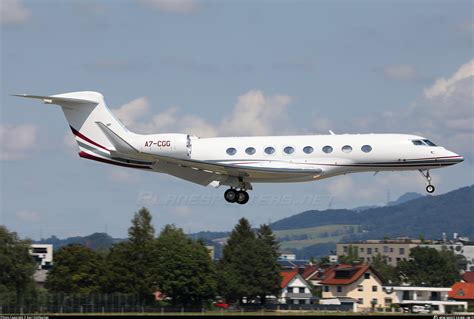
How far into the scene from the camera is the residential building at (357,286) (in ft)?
245

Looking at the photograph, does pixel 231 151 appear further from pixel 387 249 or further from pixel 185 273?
pixel 387 249

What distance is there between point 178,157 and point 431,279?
72.3 meters

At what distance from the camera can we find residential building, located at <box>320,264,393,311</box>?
2940 inches

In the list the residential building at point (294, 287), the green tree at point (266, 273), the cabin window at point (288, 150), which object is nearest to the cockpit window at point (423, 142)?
the cabin window at point (288, 150)

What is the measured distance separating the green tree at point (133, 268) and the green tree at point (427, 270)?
42.2 meters

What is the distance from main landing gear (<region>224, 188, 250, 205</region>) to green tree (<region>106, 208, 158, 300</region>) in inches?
1017

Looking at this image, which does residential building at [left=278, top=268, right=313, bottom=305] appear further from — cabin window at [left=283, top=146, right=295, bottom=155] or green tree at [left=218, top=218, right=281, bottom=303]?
cabin window at [left=283, top=146, right=295, bottom=155]

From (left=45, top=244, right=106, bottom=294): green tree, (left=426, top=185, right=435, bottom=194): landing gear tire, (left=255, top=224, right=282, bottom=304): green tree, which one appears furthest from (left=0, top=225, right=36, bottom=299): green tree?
(left=426, top=185, right=435, bottom=194): landing gear tire

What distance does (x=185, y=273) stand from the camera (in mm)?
63719

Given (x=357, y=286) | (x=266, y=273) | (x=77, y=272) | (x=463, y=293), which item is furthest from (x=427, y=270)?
(x=77, y=272)

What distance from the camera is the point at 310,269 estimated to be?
113375 millimetres

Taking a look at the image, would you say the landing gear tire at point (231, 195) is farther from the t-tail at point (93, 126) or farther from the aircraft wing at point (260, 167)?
the t-tail at point (93, 126)

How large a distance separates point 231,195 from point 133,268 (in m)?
29.5

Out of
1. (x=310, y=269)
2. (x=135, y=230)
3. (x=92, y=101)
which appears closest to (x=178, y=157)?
(x=92, y=101)
